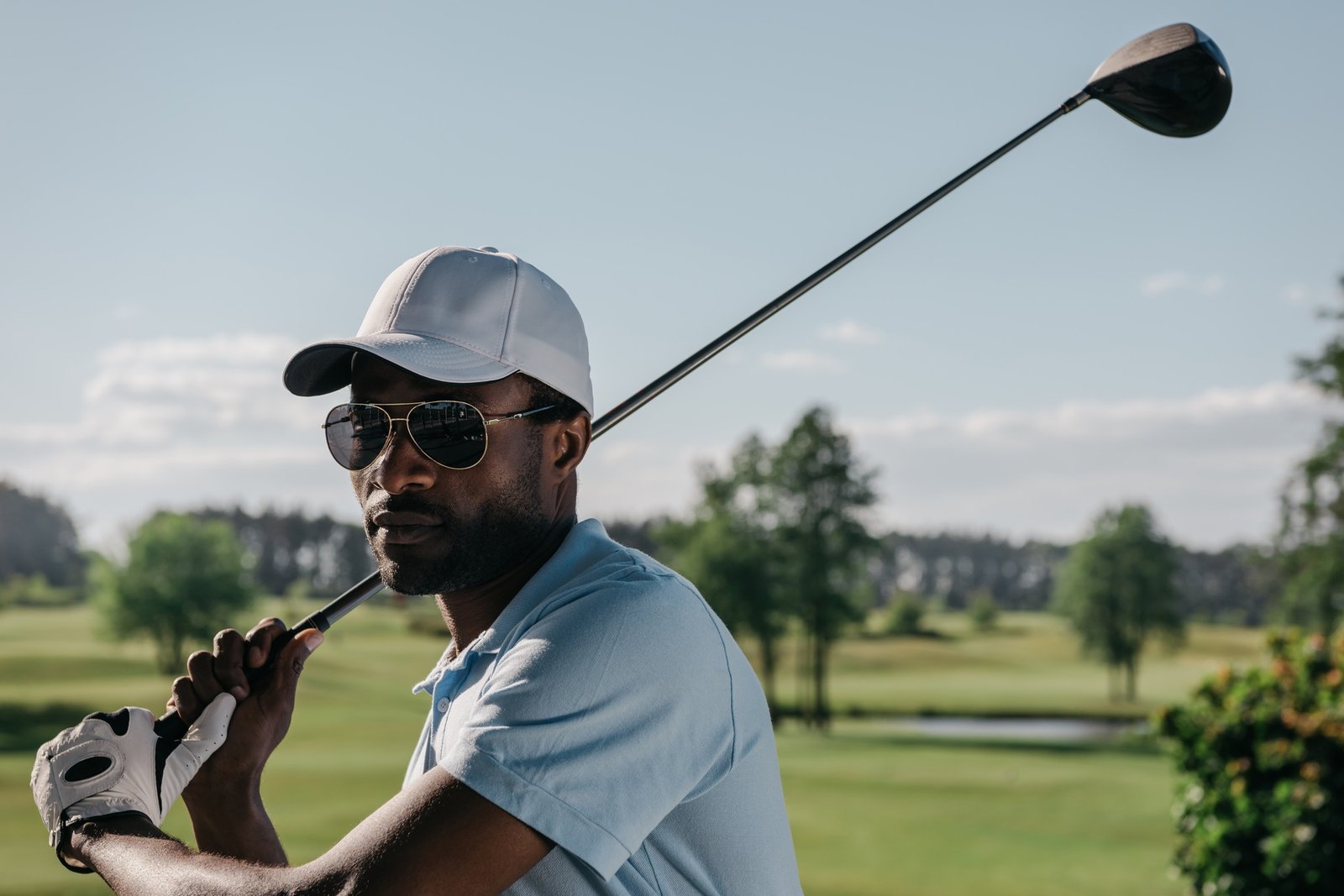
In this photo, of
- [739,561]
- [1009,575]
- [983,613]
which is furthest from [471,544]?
[1009,575]

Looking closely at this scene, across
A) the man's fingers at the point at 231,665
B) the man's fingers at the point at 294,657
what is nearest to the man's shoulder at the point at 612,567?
the man's fingers at the point at 294,657

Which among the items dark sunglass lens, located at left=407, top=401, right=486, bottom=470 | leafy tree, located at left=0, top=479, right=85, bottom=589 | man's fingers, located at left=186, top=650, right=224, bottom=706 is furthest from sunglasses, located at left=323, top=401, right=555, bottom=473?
leafy tree, located at left=0, top=479, right=85, bottom=589

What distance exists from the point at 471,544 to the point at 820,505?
45884mm

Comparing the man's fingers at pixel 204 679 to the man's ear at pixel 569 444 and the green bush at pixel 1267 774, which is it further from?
the green bush at pixel 1267 774

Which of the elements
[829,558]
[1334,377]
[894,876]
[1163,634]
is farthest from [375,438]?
[1163,634]

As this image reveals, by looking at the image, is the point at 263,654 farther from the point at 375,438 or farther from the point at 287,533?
the point at 287,533

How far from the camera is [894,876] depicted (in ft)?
56.1

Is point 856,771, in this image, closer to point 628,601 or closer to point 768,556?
point 768,556

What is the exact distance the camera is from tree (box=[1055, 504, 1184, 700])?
2159 inches

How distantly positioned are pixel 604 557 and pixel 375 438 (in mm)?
489

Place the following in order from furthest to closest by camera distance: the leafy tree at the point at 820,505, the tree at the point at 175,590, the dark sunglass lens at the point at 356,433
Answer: the leafy tree at the point at 820,505 < the tree at the point at 175,590 < the dark sunglass lens at the point at 356,433

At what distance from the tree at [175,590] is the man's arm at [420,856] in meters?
43.2

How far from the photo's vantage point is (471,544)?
214 cm

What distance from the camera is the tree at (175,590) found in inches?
1692
